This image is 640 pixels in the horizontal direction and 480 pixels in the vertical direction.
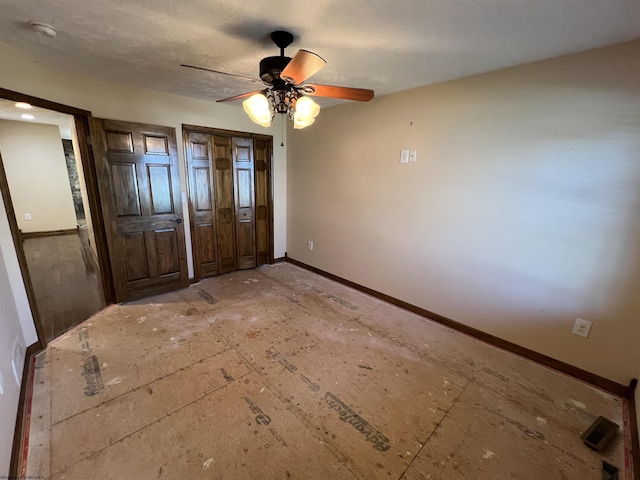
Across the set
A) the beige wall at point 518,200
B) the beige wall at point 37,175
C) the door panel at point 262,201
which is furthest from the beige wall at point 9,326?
the beige wall at point 37,175

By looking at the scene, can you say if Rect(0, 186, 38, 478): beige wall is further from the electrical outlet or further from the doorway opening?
the electrical outlet

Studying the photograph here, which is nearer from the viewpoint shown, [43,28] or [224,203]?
[43,28]

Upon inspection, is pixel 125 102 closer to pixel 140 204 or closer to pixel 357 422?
pixel 140 204

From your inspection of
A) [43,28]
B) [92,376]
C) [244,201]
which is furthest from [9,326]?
[244,201]

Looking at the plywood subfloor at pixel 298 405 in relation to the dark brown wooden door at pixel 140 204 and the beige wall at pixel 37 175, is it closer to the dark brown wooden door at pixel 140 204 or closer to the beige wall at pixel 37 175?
the dark brown wooden door at pixel 140 204

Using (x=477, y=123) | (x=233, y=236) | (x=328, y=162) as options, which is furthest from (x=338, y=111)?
(x=233, y=236)

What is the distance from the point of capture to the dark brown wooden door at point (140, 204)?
9.00 feet

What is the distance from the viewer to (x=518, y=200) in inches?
86.3

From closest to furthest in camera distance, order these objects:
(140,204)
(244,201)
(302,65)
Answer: (302,65) < (140,204) < (244,201)

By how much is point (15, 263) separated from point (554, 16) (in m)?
3.80

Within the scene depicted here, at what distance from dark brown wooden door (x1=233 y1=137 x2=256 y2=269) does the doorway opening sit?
1.78 m

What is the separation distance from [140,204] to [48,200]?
15.7 feet

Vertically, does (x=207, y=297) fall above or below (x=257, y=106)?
below

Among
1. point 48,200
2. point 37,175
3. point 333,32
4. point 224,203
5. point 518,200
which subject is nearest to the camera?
point 333,32
